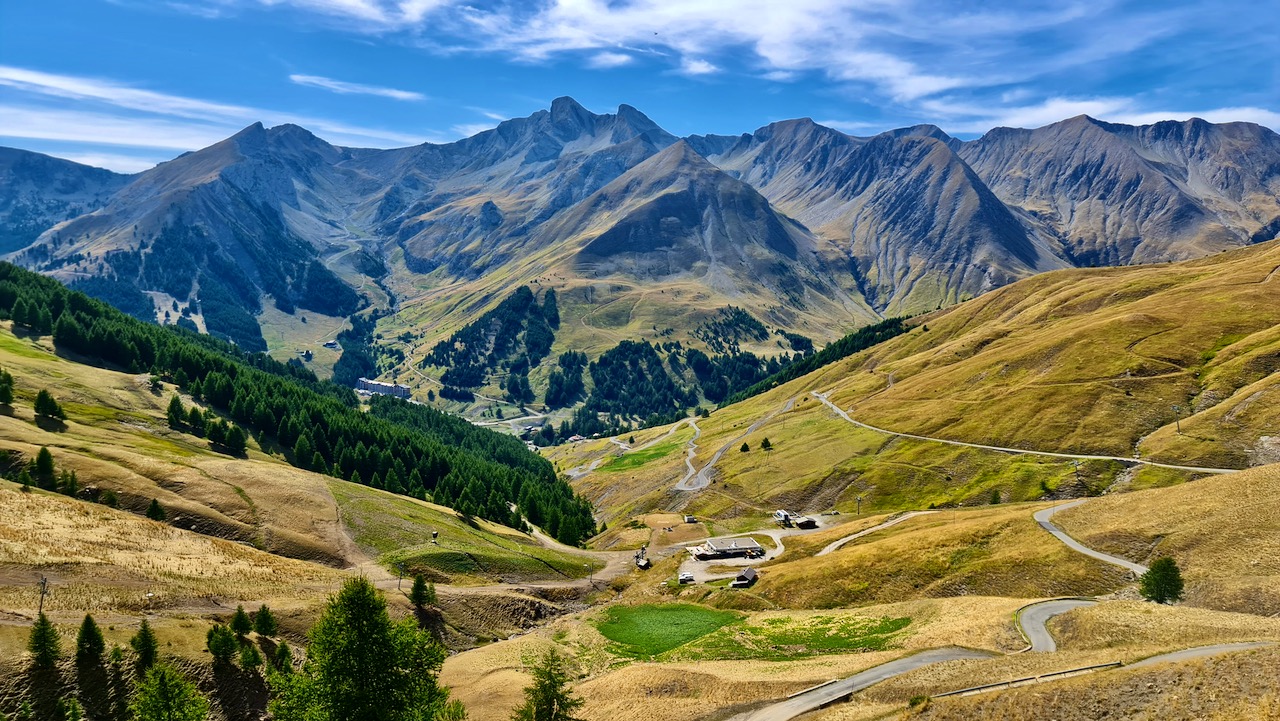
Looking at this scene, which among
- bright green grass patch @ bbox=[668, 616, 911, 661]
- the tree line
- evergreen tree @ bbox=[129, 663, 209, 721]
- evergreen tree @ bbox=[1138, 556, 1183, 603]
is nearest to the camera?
evergreen tree @ bbox=[129, 663, 209, 721]

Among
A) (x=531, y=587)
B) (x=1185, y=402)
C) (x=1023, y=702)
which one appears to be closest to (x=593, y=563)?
(x=531, y=587)

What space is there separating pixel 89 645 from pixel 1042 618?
7665cm

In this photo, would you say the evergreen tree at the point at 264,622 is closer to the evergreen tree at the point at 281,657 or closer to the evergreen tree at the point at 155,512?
the evergreen tree at the point at 281,657

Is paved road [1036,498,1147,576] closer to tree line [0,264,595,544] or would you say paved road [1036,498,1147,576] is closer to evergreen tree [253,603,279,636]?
evergreen tree [253,603,279,636]

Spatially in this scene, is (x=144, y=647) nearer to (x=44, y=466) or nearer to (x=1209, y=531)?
(x=44, y=466)

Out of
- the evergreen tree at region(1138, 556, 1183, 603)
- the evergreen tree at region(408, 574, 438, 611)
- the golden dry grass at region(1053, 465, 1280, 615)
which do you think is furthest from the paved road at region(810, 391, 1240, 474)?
the evergreen tree at region(408, 574, 438, 611)

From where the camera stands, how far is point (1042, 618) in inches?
2343

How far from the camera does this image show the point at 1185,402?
130125mm

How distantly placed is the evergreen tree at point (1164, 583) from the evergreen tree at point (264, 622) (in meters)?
80.9

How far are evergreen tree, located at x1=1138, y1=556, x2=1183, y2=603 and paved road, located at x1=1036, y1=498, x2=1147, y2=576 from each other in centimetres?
941

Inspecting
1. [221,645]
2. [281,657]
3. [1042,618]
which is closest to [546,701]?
[281,657]

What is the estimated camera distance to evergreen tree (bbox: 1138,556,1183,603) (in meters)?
60.3

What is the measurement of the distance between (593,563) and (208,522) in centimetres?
5997

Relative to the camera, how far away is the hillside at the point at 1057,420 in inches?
4665
